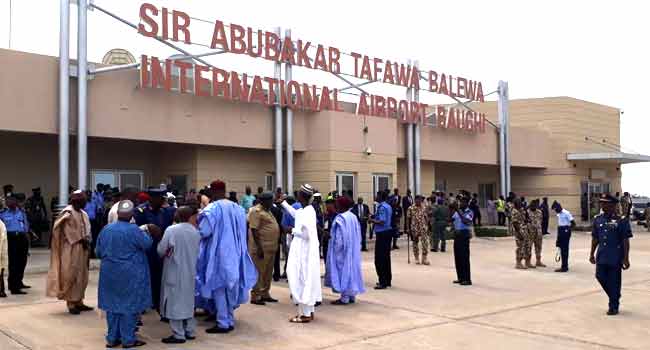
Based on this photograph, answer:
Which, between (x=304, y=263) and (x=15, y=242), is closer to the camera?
(x=304, y=263)

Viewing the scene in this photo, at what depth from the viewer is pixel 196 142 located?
59.3ft

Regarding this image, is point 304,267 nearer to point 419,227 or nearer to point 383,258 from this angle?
point 383,258

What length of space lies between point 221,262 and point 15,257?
4366 millimetres

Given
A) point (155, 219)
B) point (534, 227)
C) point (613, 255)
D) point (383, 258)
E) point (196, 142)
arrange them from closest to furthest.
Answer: point (155, 219), point (613, 255), point (383, 258), point (534, 227), point (196, 142)

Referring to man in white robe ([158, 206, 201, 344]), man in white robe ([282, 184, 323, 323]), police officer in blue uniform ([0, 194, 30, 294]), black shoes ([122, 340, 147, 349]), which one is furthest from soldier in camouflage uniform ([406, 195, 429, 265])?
black shoes ([122, 340, 147, 349])

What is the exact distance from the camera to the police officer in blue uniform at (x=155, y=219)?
8.21 meters

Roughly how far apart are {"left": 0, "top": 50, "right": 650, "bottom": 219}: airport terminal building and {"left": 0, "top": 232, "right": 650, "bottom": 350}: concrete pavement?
4638 millimetres

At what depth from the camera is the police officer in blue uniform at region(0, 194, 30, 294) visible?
1033cm

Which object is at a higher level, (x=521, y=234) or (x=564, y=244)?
(x=521, y=234)

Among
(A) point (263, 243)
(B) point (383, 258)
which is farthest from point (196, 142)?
(A) point (263, 243)

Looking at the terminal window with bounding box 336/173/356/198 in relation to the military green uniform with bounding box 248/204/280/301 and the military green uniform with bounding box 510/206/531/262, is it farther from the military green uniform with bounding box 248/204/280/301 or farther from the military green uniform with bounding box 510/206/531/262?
the military green uniform with bounding box 248/204/280/301

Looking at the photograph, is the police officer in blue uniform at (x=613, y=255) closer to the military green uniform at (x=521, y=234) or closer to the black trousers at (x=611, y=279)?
the black trousers at (x=611, y=279)

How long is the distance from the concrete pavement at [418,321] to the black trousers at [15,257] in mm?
301

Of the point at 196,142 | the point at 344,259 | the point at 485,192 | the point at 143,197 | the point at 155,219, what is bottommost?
the point at 344,259
